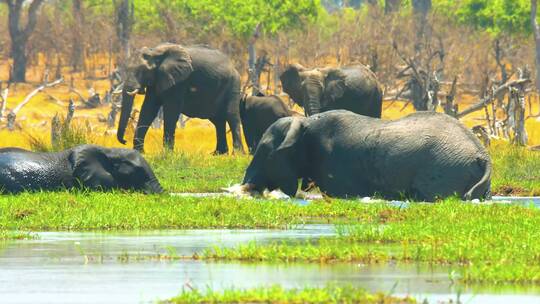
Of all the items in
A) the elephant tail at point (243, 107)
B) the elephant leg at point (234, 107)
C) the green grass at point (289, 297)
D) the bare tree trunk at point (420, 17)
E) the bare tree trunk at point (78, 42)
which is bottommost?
the bare tree trunk at point (78, 42)

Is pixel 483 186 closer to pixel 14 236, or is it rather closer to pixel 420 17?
pixel 14 236

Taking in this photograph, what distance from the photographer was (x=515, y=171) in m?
23.9

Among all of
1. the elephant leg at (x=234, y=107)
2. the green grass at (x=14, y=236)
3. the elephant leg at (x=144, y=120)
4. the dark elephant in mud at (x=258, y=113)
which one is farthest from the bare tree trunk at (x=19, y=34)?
the green grass at (x=14, y=236)

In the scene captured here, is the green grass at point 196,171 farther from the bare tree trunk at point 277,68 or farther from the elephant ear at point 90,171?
the bare tree trunk at point 277,68

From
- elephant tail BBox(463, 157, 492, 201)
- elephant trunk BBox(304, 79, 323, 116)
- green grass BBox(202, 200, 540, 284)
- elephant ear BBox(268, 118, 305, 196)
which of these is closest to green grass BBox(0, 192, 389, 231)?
green grass BBox(202, 200, 540, 284)

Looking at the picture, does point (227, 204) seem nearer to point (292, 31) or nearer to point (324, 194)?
point (324, 194)

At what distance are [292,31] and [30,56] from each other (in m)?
11.5

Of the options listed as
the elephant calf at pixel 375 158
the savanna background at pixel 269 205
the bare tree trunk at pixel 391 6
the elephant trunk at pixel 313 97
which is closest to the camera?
the savanna background at pixel 269 205

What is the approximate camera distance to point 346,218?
15922 millimetres

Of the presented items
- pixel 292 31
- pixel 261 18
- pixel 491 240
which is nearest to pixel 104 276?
pixel 491 240

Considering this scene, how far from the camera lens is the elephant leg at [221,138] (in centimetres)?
3206

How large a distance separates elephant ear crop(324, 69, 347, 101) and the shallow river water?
17899mm

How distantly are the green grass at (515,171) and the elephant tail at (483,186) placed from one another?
2173mm

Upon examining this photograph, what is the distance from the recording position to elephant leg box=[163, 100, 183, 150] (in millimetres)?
31391
